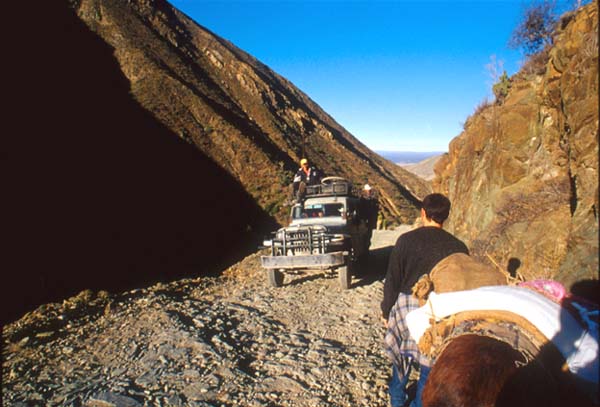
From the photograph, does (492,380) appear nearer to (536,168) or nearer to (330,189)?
(536,168)

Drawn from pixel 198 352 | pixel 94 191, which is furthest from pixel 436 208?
pixel 94 191

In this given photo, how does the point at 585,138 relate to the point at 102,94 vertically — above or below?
below

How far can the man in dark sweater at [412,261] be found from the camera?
8.02ft

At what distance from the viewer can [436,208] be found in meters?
2.65

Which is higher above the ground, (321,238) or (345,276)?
(321,238)

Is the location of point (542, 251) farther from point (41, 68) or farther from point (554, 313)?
point (41, 68)

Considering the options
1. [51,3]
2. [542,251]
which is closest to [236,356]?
[542,251]

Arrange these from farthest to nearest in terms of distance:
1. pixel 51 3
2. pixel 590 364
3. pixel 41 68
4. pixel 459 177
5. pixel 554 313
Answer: pixel 51 3 < pixel 41 68 < pixel 459 177 < pixel 554 313 < pixel 590 364

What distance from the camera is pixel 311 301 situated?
21.4 ft

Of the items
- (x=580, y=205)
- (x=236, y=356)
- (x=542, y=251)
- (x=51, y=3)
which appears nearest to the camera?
(x=580, y=205)

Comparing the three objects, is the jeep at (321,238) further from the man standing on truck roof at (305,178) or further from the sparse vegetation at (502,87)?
the sparse vegetation at (502,87)

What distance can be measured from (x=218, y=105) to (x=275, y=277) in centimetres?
2618

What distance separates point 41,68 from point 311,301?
1065 inches

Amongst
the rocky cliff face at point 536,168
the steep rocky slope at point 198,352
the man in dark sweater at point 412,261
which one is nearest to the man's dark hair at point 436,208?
the man in dark sweater at point 412,261
